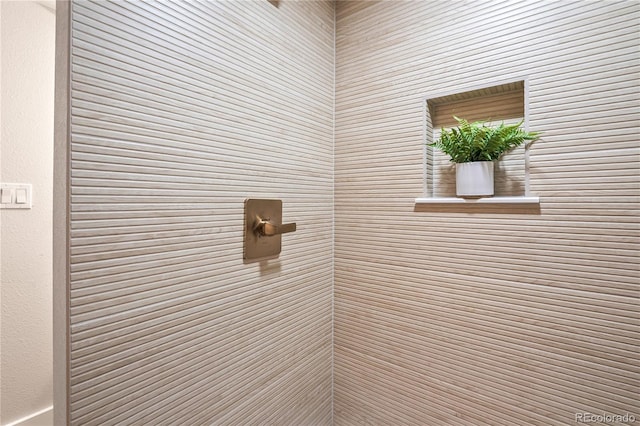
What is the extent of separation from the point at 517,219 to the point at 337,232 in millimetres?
611

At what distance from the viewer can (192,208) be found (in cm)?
70

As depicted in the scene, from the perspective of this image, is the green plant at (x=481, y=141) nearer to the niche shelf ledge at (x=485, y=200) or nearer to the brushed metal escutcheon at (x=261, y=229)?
the niche shelf ledge at (x=485, y=200)

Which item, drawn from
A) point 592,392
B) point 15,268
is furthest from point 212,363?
point 15,268

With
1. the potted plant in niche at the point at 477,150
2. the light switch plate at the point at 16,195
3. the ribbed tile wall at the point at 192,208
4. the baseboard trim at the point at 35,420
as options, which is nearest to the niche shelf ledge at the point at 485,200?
the potted plant in niche at the point at 477,150

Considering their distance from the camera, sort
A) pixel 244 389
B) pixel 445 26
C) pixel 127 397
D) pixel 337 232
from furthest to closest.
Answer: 1. pixel 337 232
2. pixel 445 26
3. pixel 244 389
4. pixel 127 397

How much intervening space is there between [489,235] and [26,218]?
1.88 meters

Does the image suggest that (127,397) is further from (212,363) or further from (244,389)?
(244,389)

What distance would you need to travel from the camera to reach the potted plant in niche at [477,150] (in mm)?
810

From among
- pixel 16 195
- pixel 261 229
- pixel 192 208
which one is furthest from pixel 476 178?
pixel 16 195

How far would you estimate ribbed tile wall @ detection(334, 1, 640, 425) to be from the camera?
0.71 m

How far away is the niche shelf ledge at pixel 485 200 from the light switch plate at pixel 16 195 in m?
1.68

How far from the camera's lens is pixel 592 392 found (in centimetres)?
72

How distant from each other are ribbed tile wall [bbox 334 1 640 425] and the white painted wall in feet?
4.52

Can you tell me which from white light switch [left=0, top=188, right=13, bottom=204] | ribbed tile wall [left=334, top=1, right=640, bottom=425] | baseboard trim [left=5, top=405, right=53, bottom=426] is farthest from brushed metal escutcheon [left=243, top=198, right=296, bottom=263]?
baseboard trim [left=5, top=405, right=53, bottom=426]
